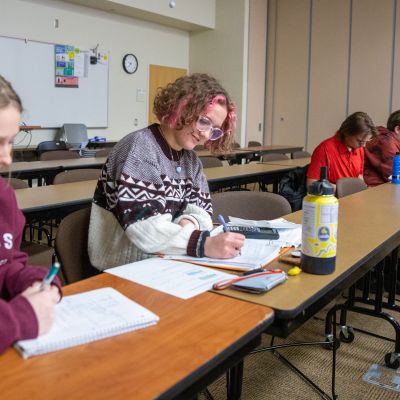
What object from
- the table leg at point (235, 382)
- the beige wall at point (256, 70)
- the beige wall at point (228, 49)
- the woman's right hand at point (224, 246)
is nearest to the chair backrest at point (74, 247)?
the woman's right hand at point (224, 246)

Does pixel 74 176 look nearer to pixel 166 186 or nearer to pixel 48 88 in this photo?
pixel 166 186

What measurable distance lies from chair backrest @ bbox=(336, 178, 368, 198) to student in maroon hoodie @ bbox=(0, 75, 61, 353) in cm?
215

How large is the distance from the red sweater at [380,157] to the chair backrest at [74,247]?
2811mm

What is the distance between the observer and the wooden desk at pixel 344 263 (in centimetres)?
106

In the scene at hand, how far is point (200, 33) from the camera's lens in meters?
8.66

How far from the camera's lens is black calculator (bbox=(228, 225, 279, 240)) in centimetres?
158

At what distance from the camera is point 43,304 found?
860 millimetres

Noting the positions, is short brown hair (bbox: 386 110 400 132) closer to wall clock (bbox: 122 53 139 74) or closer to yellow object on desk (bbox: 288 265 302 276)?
yellow object on desk (bbox: 288 265 302 276)

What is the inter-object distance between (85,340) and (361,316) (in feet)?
7.56

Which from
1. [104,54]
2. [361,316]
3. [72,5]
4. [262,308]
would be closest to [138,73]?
[104,54]

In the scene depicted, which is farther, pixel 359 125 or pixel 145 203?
pixel 359 125

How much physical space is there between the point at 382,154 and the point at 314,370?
2173mm

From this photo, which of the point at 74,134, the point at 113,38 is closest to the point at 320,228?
the point at 74,134

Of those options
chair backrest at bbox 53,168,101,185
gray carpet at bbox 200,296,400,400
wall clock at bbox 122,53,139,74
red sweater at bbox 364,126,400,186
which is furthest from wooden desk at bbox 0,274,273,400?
wall clock at bbox 122,53,139,74
